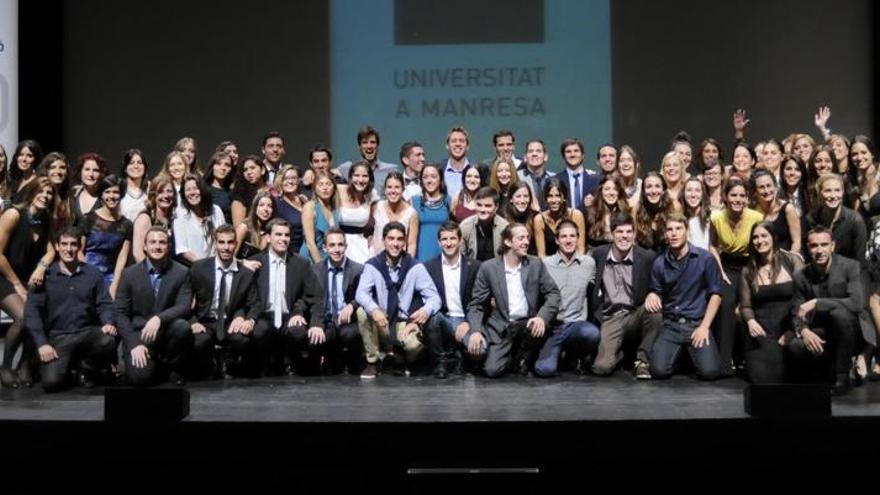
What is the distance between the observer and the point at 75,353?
591 centimetres

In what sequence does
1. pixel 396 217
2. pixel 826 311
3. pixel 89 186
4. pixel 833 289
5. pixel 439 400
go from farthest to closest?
pixel 396 217 → pixel 89 186 → pixel 833 289 → pixel 826 311 → pixel 439 400

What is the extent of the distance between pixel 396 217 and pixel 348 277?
0.55 meters

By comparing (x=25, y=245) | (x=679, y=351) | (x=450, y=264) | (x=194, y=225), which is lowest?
(x=679, y=351)

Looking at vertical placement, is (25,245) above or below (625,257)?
above

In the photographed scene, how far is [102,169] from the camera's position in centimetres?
666

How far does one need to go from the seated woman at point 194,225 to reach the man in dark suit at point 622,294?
230cm

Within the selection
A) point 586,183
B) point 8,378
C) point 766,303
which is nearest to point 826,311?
point 766,303

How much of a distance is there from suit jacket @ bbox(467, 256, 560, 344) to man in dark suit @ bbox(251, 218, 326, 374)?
90 centimetres

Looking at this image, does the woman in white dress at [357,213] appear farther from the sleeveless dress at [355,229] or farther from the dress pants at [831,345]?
the dress pants at [831,345]

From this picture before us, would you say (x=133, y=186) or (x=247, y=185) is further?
(x=247, y=185)

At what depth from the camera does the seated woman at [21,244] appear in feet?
20.2

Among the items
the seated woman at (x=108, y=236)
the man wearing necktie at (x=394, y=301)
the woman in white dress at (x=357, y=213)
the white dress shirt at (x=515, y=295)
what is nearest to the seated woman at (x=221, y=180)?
the seated woman at (x=108, y=236)

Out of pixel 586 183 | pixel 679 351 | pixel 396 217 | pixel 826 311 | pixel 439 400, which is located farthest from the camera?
pixel 586 183

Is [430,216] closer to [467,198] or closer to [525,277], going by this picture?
[467,198]
